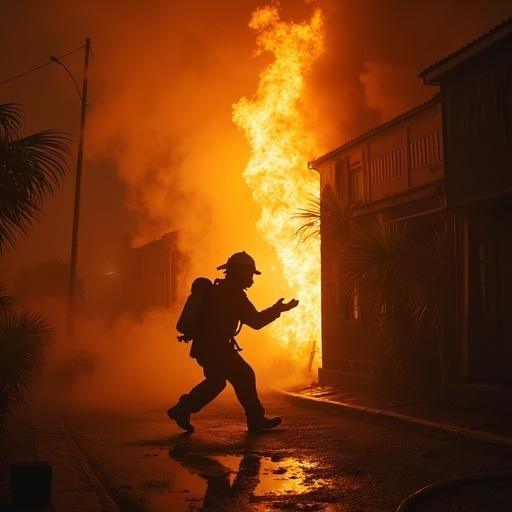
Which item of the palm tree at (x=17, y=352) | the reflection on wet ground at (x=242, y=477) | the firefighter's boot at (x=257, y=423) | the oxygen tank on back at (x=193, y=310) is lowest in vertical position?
the reflection on wet ground at (x=242, y=477)

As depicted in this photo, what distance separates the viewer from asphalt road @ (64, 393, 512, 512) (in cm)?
507

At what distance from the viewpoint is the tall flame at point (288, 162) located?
2081cm

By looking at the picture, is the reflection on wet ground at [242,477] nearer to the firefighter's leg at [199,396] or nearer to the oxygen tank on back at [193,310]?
the firefighter's leg at [199,396]

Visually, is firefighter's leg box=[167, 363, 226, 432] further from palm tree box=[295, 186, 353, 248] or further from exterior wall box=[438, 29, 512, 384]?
palm tree box=[295, 186, 353, 248]

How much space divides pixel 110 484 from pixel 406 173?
10531mm

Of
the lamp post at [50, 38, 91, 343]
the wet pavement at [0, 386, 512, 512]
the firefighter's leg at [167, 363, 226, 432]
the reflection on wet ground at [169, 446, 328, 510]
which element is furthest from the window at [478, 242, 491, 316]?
the lamp post at [50, 38, 91, 343]

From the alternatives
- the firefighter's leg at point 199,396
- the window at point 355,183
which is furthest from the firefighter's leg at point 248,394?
the window at point 355,183

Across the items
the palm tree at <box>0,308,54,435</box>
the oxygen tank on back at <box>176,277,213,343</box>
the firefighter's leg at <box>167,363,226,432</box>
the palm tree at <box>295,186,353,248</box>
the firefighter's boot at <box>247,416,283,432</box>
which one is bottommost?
the firefighter's boot at <box>247,416,283,432</box>

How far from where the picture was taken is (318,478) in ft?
19.1

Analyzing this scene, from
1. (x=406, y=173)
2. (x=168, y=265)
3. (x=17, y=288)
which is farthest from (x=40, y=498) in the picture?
(x=17, y=288)

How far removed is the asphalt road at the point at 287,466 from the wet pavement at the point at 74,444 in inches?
5.5

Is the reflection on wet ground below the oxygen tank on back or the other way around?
below

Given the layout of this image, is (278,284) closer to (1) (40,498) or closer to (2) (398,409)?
(2) (398,409)

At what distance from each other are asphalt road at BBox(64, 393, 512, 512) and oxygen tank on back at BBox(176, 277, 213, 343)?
1234mm
